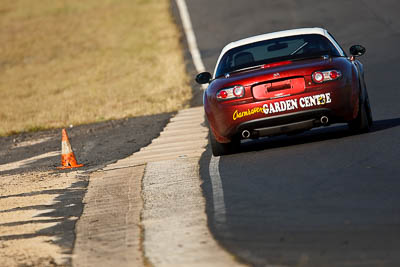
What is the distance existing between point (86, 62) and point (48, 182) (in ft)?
74.5

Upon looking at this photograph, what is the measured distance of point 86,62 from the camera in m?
32.4

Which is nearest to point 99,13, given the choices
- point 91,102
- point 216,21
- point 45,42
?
point 45,42

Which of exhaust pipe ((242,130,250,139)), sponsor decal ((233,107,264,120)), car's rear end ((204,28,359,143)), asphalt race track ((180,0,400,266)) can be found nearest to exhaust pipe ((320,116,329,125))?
car's rear end ((204,28,359,143))

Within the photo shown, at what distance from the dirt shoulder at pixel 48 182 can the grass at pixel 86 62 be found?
253 centimetres

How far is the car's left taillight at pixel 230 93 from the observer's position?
31.6 feet

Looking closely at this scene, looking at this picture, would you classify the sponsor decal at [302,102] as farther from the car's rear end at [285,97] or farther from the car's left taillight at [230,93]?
the car's left taillight at [230,93]

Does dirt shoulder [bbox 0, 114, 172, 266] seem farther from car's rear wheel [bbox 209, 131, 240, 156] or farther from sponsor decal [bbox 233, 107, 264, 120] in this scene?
sponsor decal [bbox 233, 107, 264, 120]

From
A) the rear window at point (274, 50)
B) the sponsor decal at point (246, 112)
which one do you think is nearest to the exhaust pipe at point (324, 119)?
the sponsor decal at point (246, 112)

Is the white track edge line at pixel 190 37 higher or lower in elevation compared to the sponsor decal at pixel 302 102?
lower

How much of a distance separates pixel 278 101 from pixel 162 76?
654 inches

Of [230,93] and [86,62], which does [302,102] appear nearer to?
[230,93]

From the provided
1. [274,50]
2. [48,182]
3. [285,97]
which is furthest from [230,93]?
[48,182]

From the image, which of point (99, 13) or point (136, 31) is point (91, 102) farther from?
point (99, 13)

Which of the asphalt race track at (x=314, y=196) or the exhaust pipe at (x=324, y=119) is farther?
the exhaust pipe at (x=324, y=119)
